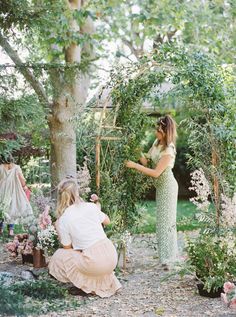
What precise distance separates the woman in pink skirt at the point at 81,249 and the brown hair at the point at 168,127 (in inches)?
57.3

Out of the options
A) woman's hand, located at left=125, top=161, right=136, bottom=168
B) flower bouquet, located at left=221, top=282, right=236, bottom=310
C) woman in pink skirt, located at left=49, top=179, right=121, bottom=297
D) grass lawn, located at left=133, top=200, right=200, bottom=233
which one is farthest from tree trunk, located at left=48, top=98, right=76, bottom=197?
flower bouquet, located at left=221, top=282, right=236, bottom=310

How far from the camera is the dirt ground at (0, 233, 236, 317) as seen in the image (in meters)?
5.13

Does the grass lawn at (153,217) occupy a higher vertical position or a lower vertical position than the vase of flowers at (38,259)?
higher

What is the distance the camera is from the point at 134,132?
679 cm

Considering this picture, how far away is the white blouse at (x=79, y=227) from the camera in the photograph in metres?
5.60

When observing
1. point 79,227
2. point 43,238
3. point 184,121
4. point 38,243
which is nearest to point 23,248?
point 38,243

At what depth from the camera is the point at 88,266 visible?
5.56m

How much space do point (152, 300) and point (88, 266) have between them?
713mm

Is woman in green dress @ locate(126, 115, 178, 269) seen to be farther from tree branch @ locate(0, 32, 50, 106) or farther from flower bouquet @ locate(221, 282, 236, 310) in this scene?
tree branch @ locate(0, 32, 50, 106)

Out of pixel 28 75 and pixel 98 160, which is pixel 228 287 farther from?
pixel 28 75

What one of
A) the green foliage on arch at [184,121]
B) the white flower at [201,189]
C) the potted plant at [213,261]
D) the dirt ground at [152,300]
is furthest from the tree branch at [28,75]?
the potted plant at [213,261]

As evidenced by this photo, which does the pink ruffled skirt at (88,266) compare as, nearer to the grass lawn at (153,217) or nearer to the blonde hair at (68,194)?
the blonde hair at (68,194)

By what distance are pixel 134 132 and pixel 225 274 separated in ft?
6.75

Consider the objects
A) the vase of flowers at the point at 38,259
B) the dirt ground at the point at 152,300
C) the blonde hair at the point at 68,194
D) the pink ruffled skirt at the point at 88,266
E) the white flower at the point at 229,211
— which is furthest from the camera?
the vase of flowers at the point at 38,259
